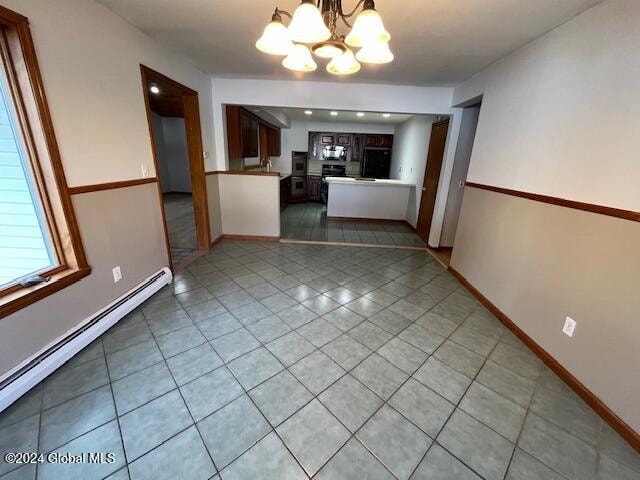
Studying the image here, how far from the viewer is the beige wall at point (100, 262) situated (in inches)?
58.3

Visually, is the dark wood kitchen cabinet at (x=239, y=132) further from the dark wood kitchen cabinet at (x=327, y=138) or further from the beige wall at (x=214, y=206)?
the dark wood kitchen cabinet at (x=327, y=138)

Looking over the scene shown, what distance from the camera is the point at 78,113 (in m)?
1.76

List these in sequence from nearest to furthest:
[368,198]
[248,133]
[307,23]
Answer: [307,23] → [248,133] → [368,198]

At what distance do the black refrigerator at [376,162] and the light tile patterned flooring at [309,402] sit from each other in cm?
569

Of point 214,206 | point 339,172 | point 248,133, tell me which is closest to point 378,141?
point 339,172

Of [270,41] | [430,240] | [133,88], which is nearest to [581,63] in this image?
[270,41]

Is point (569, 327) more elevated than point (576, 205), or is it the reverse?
point (576, 205)

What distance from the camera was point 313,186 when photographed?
7.80 meters

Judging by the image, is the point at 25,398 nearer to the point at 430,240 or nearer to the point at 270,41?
the point at 270,41

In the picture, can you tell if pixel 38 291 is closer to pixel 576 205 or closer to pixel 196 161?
pixel 196 161

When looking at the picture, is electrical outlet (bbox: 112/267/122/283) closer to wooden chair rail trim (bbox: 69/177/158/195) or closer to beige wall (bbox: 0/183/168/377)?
beige wall (bbox: 0/183/168/377)

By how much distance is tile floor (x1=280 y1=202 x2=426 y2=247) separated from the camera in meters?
4.49

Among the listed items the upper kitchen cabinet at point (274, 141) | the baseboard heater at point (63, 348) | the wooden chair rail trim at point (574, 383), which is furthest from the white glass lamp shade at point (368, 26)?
the upper kitchen cabinet at point (274, 141)

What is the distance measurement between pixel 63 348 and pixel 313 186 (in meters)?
6.74
